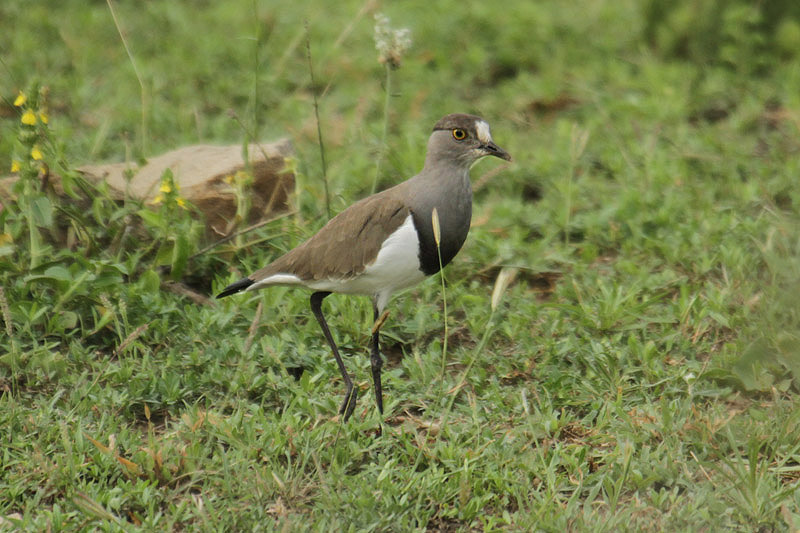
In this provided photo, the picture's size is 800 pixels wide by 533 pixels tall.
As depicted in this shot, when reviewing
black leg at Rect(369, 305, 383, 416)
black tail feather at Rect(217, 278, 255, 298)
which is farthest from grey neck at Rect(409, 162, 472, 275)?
black tail feather at Rect(217, 278, 255, 298)

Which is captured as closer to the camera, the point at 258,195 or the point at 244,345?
the point at 244,345

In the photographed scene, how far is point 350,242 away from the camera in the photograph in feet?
12.7

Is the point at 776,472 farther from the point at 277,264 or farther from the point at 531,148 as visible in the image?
the point at 531,148

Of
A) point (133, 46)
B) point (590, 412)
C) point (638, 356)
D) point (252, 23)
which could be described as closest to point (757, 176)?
point (638, 356)

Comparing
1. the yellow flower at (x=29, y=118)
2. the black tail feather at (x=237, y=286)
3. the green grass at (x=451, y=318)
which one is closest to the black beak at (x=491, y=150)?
the green grass at (x=451, y=318)

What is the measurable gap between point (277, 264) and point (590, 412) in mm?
1431

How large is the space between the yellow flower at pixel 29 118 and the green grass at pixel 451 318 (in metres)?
0.06

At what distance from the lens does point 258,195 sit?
5.14m

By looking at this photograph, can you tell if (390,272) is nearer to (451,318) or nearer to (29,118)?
(451,318)

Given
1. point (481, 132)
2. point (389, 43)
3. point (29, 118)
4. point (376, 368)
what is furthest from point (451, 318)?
point (29, 118)

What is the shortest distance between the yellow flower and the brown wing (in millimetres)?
1164

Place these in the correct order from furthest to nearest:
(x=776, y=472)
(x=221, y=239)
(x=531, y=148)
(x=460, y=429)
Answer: (x=531, y=148), (x=221, y=239), (x=460, y=429), (x=776, y=472)

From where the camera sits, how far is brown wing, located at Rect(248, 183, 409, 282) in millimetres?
3799

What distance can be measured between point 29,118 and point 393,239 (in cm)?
167
